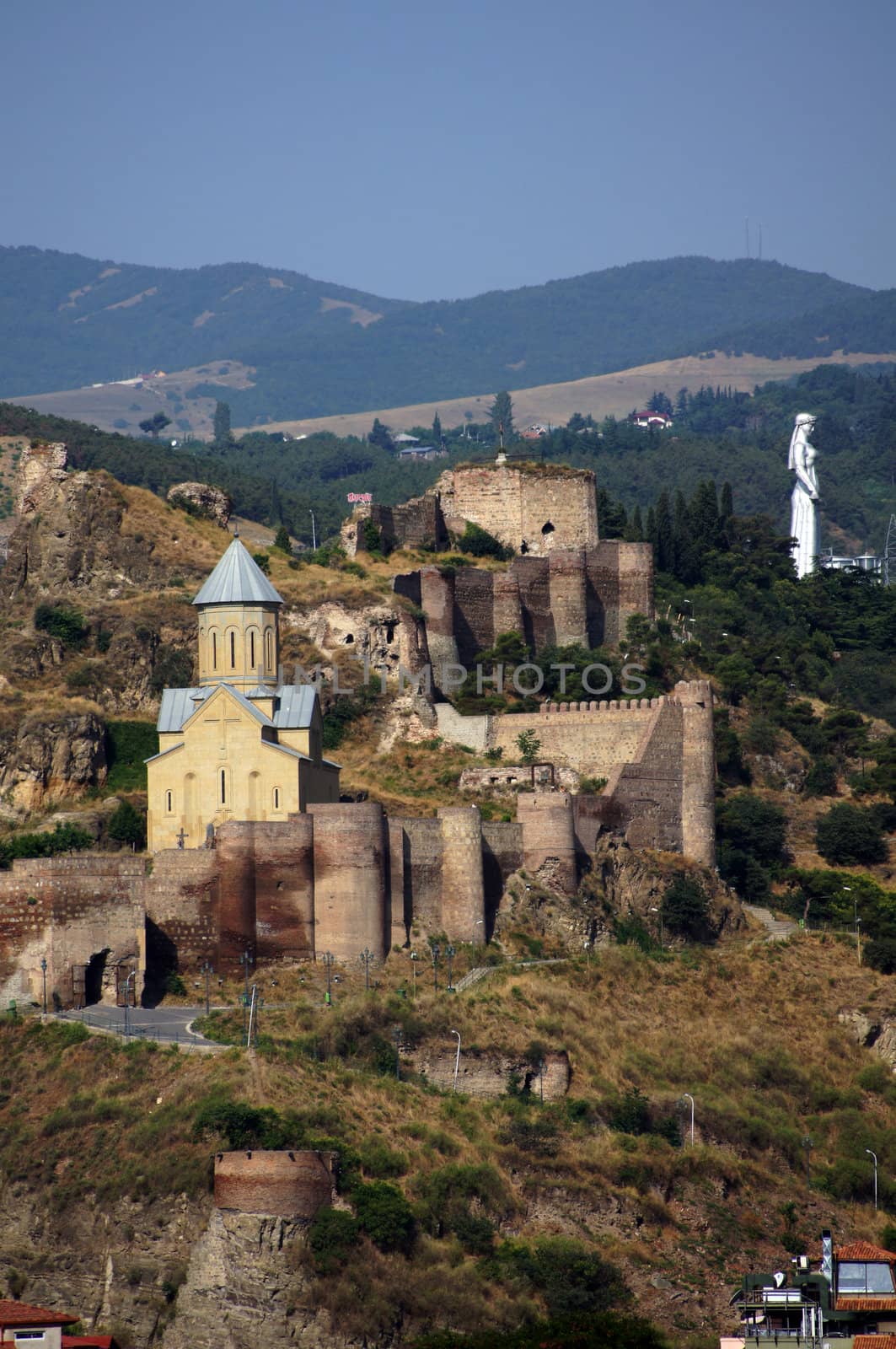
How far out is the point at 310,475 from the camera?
194625 mm

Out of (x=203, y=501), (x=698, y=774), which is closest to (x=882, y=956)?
(x=698, y=774)

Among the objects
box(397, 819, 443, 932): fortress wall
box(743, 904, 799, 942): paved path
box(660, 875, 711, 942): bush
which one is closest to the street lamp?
box(397, 819, 443, 932): fortress wall

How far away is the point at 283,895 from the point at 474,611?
1940 cm

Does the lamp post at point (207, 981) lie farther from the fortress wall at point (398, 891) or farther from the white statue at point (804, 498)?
the white statue at point (804, 498)

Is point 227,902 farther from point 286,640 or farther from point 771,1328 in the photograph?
point 771,1328

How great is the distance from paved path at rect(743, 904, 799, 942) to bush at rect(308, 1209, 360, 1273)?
20.6 m

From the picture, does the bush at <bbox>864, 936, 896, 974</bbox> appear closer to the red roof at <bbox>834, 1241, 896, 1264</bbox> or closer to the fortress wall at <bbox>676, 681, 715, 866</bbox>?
the fortress wall at <bbox>676, 681, 715, 866</bbox>

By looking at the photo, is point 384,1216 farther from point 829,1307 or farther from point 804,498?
point 804,498

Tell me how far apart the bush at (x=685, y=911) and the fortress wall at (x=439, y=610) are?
40.7 feet

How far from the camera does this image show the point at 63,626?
3027 inches

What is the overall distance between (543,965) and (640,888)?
16.1 feet

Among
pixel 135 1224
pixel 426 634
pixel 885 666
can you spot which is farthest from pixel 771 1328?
pixel 885 666

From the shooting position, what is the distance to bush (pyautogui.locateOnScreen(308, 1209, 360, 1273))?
50375mm

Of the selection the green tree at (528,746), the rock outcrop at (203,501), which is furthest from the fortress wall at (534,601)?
the rock outcrop at (203,501)
